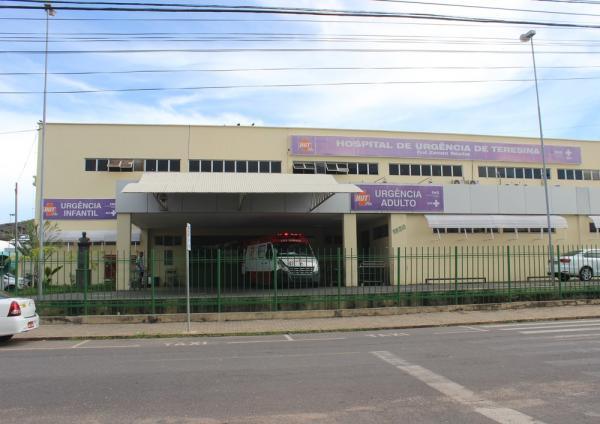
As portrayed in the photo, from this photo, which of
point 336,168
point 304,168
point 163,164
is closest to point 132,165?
point 163,164

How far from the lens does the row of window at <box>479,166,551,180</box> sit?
37.9 metres

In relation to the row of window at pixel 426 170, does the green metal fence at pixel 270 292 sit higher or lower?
lower

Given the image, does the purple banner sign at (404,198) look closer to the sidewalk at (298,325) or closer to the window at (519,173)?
the sidewalk at (298,325)

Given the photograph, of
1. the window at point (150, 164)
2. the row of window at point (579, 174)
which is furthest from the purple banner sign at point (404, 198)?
the row of window at point (579, 174)

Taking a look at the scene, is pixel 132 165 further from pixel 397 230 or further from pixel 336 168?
pixel 397 230

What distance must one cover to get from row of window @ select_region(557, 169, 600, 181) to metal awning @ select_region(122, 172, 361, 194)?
2294cm

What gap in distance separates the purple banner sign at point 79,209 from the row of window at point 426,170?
17831 mm

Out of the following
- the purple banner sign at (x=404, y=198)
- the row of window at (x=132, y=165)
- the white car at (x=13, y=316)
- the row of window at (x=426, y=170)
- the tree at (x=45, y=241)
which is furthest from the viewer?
the row of window at (x=426, y=170)

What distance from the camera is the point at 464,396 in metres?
6.89

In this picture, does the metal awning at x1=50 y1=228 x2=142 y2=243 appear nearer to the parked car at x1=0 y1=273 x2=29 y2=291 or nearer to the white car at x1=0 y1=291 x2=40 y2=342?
the parked car at x1=0 y1=273 x2=29 y2=291

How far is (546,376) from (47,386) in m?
7.10

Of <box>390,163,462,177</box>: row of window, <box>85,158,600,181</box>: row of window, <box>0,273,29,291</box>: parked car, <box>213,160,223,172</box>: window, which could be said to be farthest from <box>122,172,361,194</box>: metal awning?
<box>390,163,462,177</box>: row of window

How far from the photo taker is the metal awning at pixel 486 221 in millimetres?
25953

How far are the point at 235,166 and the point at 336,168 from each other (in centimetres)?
636
